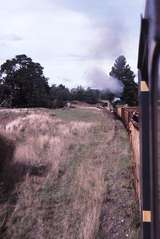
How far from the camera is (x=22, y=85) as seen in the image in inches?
3258

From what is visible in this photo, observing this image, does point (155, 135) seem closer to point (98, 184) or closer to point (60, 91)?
point (98, 184)

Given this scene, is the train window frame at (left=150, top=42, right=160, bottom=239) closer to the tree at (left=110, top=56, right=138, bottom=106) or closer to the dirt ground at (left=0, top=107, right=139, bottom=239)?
the dirt ground at (left=0, top=107, right=139, bottom=239)

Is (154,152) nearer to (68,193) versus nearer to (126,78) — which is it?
(68,193)

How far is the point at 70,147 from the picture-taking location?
62.6 feet

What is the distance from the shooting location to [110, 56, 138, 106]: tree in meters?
77.2

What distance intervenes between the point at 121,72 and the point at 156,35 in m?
94.7

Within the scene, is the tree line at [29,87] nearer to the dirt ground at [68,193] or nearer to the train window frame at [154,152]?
the dirt ground at [68,193]

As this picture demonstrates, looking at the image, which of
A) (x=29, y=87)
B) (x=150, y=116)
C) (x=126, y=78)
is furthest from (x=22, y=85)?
(x=150, y=116)

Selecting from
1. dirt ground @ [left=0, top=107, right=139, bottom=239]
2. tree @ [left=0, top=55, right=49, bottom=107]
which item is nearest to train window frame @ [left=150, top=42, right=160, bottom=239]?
dirt ground @ [left=0, top=107, right=139, bottom=239]

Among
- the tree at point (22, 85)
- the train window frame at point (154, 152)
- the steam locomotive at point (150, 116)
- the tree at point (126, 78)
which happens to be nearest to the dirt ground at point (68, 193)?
the steam locomotive at point (150, 116)

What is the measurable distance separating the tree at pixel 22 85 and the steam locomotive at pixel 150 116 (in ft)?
262

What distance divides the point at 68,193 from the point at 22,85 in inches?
2886

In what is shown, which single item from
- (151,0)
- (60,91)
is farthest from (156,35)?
(60,91)

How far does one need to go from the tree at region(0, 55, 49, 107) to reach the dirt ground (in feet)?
209
